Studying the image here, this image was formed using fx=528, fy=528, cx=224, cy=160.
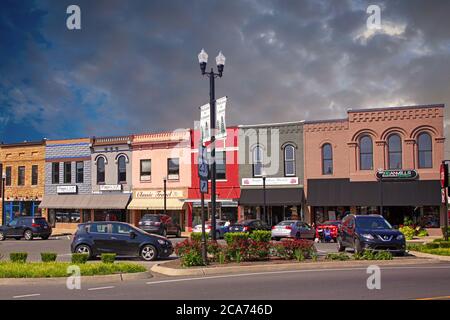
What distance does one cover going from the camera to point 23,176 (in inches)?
1939

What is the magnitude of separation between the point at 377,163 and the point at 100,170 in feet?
76.9

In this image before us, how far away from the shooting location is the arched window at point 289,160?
128 feet

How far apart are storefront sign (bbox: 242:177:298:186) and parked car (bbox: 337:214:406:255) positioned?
17751mm

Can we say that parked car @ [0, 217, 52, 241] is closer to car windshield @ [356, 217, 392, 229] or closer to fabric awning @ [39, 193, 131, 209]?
fabric awning @ [39, 193, 131, 209]

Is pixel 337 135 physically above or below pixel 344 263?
above

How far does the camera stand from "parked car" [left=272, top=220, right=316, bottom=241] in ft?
98.8

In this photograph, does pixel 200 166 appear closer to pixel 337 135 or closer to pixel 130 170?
pixel 337 135

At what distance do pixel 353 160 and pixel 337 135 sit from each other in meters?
2.13

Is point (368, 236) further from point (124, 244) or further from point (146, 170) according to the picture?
point (146, 170)

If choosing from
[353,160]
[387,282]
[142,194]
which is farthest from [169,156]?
[387,282]

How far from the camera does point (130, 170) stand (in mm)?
44812

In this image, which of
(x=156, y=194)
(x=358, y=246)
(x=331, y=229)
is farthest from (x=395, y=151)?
(x=156, y=194)

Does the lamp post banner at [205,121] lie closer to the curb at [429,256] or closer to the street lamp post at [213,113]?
the street lamp post at [213,113]

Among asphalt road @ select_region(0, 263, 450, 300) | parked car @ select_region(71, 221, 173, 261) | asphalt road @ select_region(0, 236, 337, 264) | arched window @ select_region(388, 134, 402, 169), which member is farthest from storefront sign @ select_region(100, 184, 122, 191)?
asphalt road @ select_region(0, 263, 450, 300)
